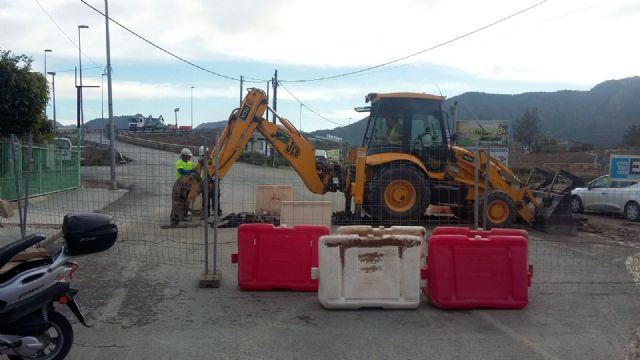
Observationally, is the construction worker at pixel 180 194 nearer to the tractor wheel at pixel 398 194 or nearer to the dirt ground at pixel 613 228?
the tractor wheel at pixel 398 194

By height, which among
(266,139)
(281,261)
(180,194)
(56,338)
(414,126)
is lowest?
(56,338)

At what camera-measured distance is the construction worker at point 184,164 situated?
14.0 metres

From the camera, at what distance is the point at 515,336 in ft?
19.5

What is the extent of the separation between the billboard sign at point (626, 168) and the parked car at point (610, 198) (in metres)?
6.99

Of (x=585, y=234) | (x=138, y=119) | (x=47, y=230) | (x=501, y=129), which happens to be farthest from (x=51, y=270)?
(x=138, y=119)

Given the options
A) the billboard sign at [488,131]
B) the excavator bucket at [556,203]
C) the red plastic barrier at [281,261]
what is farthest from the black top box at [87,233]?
the billboard sign at [488,131]

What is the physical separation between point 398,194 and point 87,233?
30.2ft

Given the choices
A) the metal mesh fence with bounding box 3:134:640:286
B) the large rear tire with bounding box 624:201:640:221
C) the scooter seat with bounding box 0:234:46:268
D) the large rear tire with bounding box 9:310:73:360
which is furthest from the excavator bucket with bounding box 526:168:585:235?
the scooter seat with bounding box 0:234:46:268

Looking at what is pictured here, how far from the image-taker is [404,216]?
13391 millimetres

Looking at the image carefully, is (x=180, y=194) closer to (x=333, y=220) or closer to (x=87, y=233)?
(x=333, y=220)

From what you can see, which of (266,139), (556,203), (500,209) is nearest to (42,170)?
(266,139)

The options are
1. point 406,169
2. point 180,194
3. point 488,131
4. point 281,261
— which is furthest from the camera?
point 488,131

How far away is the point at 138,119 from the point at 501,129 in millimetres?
46624

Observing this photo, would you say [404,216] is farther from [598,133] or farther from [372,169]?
[598,133]
